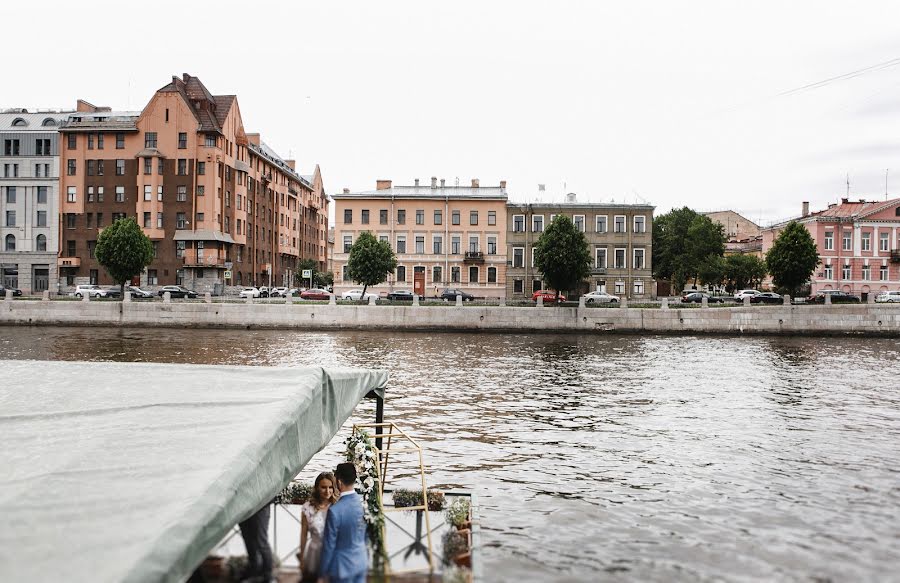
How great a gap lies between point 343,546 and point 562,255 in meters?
49.1

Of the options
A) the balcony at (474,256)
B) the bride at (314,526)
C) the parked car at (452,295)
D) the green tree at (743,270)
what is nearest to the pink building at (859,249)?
the green tree at (743,270)

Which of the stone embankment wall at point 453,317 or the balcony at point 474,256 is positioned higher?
the balcony at point 474,256

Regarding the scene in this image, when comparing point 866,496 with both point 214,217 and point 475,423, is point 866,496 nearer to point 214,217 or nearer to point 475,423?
point 475,423

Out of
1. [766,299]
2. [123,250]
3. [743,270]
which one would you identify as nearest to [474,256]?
Answer: [766,299]

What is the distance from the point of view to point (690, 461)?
48.4 ft

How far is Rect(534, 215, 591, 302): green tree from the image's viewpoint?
5538 centimetres

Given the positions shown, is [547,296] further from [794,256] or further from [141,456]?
[141,456]

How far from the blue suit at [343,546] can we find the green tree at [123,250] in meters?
55.4

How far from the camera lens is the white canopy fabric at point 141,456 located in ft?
13.1

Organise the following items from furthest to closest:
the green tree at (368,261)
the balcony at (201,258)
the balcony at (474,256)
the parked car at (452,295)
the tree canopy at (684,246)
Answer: the tree canopy at (684,246) < the balcony at (474,256) < the balcony at (201,258) < the parked car at (452,295) < the green tree at (368,261)

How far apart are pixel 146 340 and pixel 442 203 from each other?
Result: 3713 centimetres

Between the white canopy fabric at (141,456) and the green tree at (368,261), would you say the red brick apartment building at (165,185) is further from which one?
the white canopy fabric at (141,456)

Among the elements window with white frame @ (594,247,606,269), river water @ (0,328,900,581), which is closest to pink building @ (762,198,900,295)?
window with white frame @ (594,247,606,269)

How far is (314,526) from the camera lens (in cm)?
766
